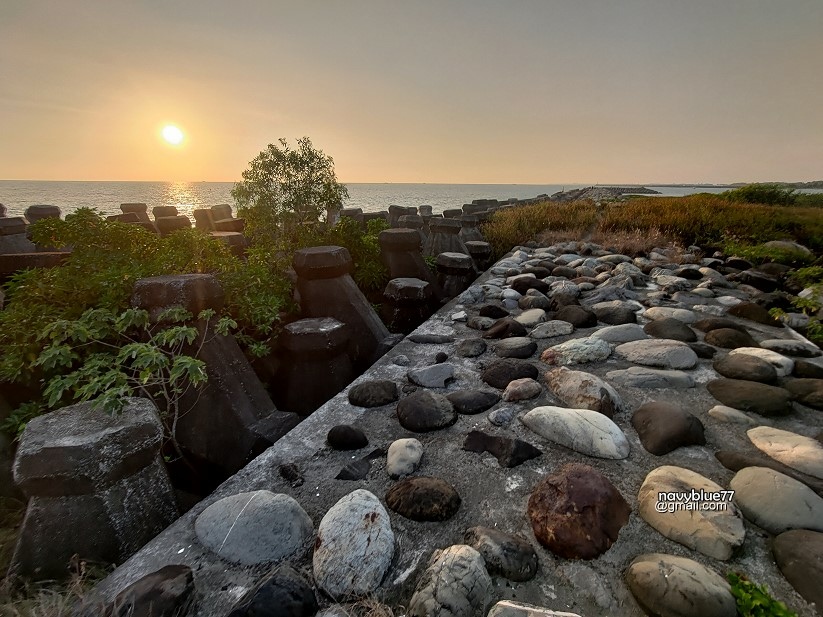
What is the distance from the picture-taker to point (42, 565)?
1.58 m

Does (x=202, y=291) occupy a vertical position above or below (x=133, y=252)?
below

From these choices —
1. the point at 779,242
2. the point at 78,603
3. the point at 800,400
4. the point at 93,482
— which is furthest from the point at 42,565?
the point at 779,242

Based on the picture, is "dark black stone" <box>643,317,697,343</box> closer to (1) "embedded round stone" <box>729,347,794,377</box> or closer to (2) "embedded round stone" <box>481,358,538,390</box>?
(1) "embedded round stone" <box>729,347,794,377</box>

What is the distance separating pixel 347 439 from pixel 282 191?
4.53 m

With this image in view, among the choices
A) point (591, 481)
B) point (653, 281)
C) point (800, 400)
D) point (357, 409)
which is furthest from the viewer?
point (653, 281)

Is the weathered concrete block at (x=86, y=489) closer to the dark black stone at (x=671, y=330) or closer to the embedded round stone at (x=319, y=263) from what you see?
the embedded round stone at (x=319, y=263)

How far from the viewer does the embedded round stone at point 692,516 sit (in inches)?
54.3

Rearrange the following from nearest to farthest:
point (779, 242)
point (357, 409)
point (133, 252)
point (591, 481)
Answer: point (591, 481) → point (357, 409) → point (133, 252) → point (779, 242)

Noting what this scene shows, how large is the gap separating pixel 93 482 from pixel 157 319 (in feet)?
3.81

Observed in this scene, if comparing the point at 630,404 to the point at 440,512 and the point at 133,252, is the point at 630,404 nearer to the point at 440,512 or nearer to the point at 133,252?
the point at 440,512

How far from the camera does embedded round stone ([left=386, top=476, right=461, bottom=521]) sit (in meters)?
1.59

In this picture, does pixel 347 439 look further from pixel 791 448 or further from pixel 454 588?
pixel 791 448

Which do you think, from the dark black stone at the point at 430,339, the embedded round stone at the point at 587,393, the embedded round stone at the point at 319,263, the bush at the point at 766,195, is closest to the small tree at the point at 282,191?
the embedded round stone at the point at 319,263

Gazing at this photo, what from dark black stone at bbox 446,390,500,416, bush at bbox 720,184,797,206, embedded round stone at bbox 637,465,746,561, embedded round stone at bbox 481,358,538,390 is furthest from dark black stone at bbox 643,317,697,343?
bush at bbox 720,184,797,206
